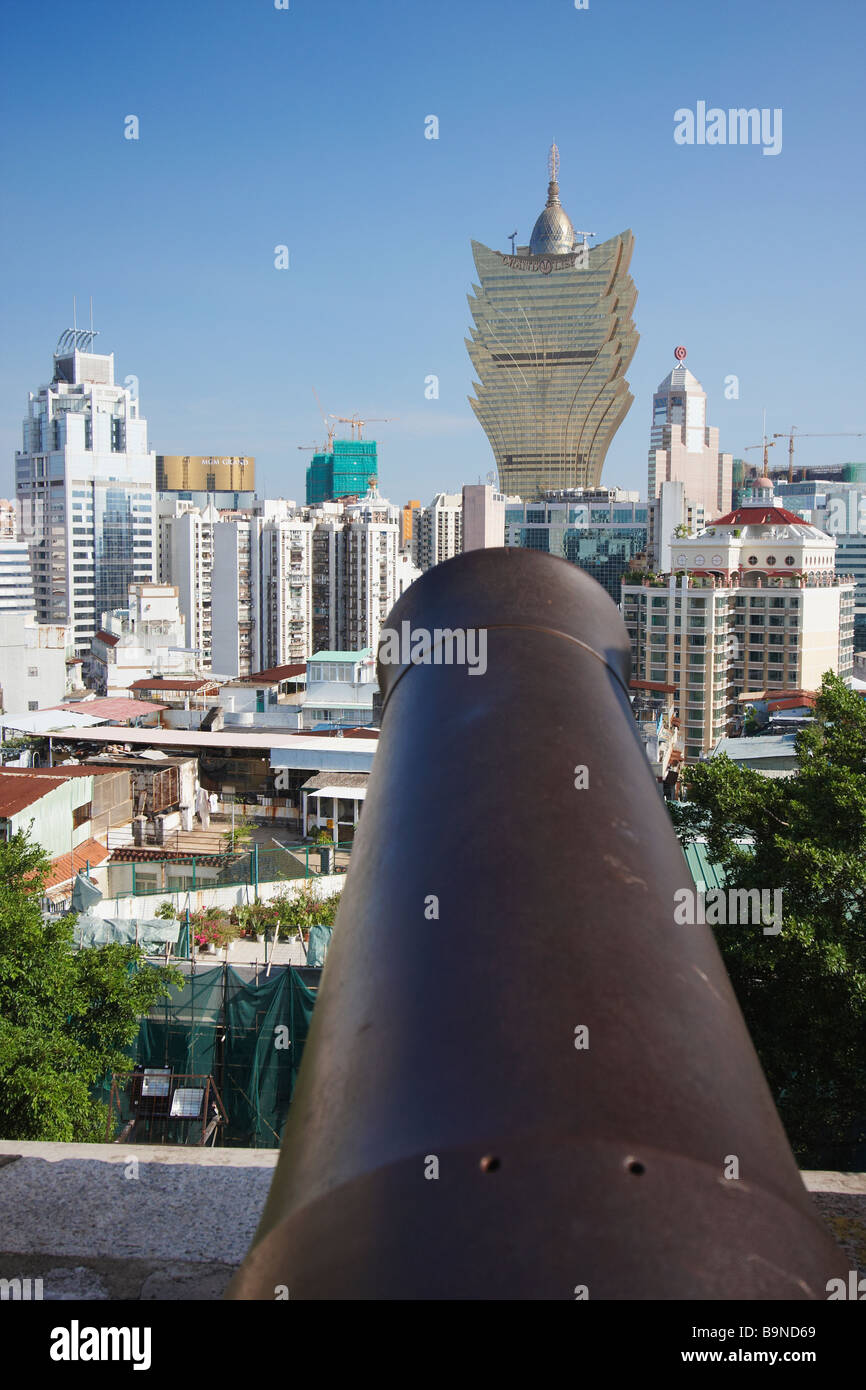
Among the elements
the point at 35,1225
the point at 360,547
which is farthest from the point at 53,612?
the point at 35,1225

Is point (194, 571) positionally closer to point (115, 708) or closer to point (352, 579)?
point (352, 579)

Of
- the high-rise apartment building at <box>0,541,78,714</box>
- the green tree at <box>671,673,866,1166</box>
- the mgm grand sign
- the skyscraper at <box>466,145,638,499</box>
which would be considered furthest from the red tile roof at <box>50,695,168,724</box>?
the mgm grand sign

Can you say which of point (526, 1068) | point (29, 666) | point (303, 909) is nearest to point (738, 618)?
point (29, 666)

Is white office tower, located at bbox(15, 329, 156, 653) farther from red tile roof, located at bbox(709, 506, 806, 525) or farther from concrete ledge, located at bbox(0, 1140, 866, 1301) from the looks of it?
concrete ledge, located at bbox(0, 1140, 866, 1301)

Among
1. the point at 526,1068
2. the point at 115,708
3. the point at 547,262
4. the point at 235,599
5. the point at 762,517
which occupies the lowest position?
the point at 115,708

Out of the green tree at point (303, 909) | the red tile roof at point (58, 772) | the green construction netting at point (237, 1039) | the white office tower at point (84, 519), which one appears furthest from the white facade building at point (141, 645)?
the green construction netting at point (237, 1039)
